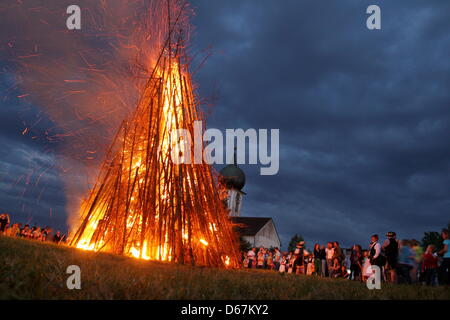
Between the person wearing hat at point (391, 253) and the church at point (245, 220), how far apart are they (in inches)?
1581

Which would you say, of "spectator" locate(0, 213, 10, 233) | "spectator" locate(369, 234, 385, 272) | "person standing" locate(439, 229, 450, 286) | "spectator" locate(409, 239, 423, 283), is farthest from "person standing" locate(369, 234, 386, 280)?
"spectator" locate(0, 213, 10, 233)

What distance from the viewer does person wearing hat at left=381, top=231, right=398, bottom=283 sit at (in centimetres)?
904

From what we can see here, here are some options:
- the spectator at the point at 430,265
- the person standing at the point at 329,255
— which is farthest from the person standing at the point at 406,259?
the person standing at the point at 329,255

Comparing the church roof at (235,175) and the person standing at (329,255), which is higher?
the church roof at (235,175)

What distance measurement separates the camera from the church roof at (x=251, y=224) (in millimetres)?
49125

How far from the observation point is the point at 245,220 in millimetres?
54938

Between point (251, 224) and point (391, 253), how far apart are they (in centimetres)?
4401

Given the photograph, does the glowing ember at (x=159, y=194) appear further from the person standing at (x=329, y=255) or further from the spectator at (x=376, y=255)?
the person standing at (x=329, y=255)

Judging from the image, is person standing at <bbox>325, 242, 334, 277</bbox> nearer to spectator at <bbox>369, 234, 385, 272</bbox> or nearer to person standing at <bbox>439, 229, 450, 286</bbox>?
spectator at <bbox>369, 234, 385, 272</bbox>

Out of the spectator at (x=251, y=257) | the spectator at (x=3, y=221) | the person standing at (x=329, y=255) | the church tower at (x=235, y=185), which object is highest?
the church tower at (x=235, y=185)

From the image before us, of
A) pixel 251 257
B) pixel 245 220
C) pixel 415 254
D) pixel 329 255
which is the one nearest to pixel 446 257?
pixel 415 254

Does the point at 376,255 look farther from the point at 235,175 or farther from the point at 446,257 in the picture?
the point at 235,175

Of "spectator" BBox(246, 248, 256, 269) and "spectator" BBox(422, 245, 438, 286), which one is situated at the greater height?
"spectator" BBox(422, 245, 438, 286)
